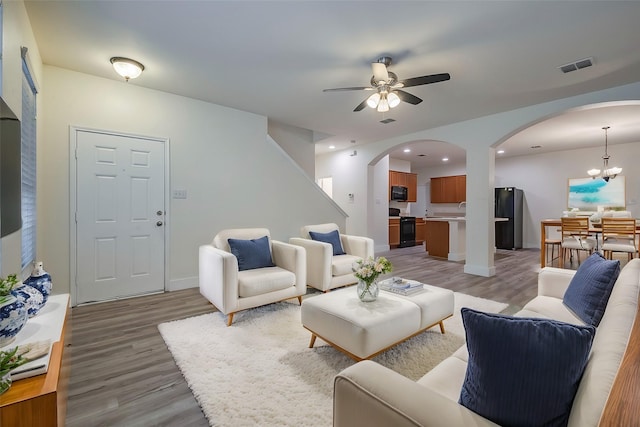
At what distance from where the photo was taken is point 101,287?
3.37 meters

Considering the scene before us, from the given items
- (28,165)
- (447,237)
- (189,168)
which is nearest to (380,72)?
(189,168)

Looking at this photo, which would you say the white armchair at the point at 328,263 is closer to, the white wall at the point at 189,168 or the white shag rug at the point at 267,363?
the white shag rug at the point at 267,363

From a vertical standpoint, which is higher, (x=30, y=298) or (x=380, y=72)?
(x=380, y=72)

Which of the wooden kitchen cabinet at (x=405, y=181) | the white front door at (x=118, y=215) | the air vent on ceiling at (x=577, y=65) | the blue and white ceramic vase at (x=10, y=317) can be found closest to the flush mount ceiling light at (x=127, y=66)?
the white front door at (x=118, y=215)

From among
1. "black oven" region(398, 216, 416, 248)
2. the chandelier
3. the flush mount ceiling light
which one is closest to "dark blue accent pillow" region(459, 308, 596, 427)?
the flush mount ceiling light

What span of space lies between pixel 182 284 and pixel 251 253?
4.46ft

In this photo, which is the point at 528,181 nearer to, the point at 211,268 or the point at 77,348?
the point at 211,268

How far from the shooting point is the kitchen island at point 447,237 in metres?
6.01

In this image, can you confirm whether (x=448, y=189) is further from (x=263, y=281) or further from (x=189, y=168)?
(x=263, y=281)

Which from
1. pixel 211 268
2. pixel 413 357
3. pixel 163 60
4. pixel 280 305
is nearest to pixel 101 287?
pixel 211 268

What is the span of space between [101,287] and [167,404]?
2376 mm

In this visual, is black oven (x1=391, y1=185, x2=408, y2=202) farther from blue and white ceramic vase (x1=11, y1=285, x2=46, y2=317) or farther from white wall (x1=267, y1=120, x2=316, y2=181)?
blue and white ceramic vase (x1=11, y1=285, x2=46, y2=317)

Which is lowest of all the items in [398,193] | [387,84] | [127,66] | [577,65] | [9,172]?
[9,172]

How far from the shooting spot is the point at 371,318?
6.33 ft
